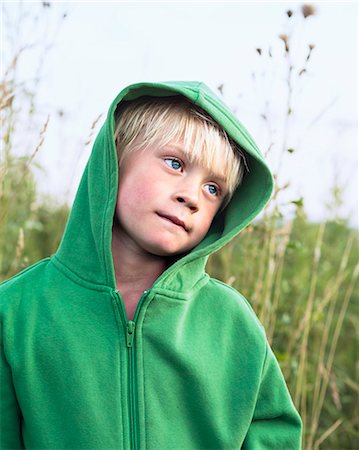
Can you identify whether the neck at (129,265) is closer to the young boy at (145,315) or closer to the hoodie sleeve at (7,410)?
the young boy at (145,315)

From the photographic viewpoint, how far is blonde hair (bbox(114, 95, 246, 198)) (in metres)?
2.17

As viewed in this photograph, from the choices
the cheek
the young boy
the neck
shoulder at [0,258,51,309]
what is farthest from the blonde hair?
shoulder at [0,258,51,309]

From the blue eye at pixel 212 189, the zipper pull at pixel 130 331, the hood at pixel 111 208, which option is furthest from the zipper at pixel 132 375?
the blue eye at pixel 212 189

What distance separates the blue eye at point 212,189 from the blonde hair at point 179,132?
0.14ft

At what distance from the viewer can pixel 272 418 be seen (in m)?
2.34

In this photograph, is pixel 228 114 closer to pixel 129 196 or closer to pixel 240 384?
pixel 129 196

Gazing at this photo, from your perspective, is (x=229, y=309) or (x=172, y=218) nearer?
(x=172, y=218)

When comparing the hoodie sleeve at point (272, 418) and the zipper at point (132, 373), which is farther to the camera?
the hoodie sleeve at point (272, 418)

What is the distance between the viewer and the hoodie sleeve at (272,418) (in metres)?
2.30

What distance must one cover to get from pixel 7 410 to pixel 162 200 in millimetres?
721

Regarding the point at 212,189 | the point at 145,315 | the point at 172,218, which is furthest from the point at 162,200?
the point at 145,315

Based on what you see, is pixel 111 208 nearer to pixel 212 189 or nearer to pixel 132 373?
pixel 212 189

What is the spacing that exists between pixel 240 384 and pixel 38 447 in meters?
0.60

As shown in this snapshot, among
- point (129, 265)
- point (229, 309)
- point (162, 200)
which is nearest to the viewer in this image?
point (162, 200)
